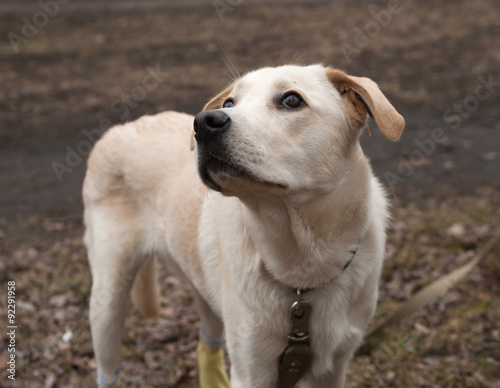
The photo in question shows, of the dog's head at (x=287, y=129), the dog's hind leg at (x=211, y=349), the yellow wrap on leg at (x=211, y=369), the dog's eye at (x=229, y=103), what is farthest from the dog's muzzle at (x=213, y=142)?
the yellow wrap on leg at (x=211, y=369)

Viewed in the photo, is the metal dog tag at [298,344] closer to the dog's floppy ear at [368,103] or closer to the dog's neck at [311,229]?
the dog's neck at [311,229]

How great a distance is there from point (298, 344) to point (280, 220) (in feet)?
1.98

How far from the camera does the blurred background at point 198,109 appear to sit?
4219mm

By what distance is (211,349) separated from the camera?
3.82 meters

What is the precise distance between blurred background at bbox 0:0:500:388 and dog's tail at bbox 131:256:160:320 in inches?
26.3

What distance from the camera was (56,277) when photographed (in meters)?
5.29

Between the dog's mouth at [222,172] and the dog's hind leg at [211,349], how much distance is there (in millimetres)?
1698

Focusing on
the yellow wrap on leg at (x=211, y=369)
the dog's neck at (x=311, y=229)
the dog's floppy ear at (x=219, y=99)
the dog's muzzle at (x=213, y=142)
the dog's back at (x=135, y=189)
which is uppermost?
the dog's muzzle at (x=213, y=142)

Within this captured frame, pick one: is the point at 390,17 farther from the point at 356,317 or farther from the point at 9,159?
the point at 356,317

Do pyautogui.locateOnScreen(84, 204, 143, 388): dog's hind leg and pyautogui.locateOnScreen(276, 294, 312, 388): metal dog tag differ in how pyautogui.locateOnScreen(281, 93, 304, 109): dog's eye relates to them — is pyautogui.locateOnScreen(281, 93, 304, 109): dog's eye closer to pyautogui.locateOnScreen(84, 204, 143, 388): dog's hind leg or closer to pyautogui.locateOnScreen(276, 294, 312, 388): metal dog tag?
pyautogui.locateOnScreen(276, 294, 312, 388): metal dog tag

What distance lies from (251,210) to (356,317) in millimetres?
785

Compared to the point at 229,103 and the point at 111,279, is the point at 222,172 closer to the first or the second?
the point at 229,103

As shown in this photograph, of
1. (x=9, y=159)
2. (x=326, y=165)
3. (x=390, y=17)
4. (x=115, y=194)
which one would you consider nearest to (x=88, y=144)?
(x=9, y=159)

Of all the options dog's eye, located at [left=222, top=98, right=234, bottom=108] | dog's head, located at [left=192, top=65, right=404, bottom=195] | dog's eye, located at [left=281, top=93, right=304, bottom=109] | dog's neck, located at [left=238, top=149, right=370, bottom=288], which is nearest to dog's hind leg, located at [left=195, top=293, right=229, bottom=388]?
dog's neck, located at [left=238, top=149, right=370, bottom=288]
